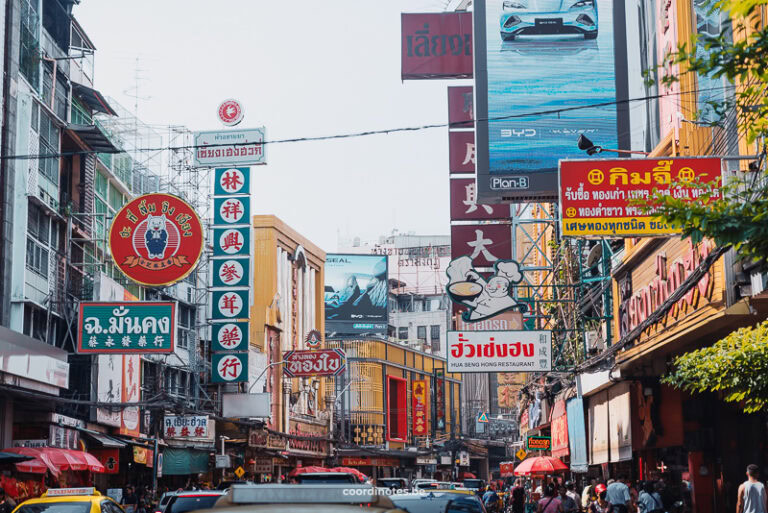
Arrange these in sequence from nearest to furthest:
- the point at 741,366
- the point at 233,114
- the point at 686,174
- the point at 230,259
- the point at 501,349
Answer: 1. the point at 741,366
2. the point at 686,174
3. the point at 501,349
4. the point at 230,259
5. the point at 233,114

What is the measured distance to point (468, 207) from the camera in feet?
134

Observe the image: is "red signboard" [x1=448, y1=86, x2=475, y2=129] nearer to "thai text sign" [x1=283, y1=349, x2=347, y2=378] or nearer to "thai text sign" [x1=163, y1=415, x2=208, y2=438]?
"thai text sign" [x1=163, y1=415, x2=208, y2=438]

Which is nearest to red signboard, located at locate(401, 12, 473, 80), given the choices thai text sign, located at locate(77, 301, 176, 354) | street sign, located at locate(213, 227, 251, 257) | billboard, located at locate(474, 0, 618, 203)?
billboard, located at locate(474, 0, 618, 203)

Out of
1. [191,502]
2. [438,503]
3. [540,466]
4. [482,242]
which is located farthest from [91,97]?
[438,503]

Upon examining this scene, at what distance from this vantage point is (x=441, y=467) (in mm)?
103938

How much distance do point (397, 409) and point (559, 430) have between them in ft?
172

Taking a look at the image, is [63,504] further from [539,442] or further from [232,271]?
[232,271]

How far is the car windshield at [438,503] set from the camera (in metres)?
13.2

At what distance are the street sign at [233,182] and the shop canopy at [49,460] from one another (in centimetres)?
2005

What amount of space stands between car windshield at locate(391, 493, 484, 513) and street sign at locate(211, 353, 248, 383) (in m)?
37.0

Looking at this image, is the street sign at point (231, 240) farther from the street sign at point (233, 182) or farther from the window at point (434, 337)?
the window at point (434, 337)

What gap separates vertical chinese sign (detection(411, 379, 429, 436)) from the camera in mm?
91312

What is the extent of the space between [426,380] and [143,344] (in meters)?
69.7

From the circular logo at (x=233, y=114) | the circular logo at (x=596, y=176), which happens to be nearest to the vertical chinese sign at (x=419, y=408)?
the circular logo at (x=233, y=114)
